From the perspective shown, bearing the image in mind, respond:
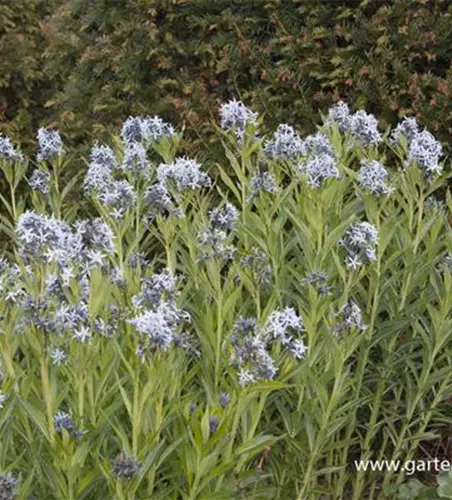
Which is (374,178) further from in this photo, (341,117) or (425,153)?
(341,117)

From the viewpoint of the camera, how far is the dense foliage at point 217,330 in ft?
9.44

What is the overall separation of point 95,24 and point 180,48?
752mm

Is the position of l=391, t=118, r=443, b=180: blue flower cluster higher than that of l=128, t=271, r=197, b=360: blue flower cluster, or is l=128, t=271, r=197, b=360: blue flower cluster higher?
l=391, t=118, r=443, b=180: blue flower cluster

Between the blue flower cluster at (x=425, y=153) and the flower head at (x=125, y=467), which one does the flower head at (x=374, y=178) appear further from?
the flower head at (x=125, y=467)

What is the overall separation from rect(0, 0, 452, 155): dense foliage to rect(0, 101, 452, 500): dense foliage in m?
1.00

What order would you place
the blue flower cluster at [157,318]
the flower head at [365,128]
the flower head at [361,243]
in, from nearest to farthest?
the blue flower cluster at [157,318], the flower head at [361,243], the flower head at [365,128]

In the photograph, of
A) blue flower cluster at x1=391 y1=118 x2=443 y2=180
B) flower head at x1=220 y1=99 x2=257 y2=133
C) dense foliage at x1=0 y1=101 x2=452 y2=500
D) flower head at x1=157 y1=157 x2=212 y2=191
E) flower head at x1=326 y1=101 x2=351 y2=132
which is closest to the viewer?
dense foliage at x1=0 y1=101 x2=452 y2=500

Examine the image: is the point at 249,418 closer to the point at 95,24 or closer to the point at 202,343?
the point at 202,343

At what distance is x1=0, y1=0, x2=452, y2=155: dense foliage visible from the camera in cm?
523

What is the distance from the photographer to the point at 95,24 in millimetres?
6238

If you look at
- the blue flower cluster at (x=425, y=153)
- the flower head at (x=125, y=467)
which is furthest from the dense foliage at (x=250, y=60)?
the flower head at (x=125, y=467)

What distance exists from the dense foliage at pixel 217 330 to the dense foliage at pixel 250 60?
39.5 inches

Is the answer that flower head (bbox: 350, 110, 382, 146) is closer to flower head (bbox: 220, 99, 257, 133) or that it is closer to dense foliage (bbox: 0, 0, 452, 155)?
flower head (bbox: 220, 99, 257, 133)

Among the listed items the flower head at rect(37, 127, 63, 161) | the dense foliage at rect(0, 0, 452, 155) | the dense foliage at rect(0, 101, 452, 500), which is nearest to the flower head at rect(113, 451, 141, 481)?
the dense foliage at rect(0, 101, 452, 500)
